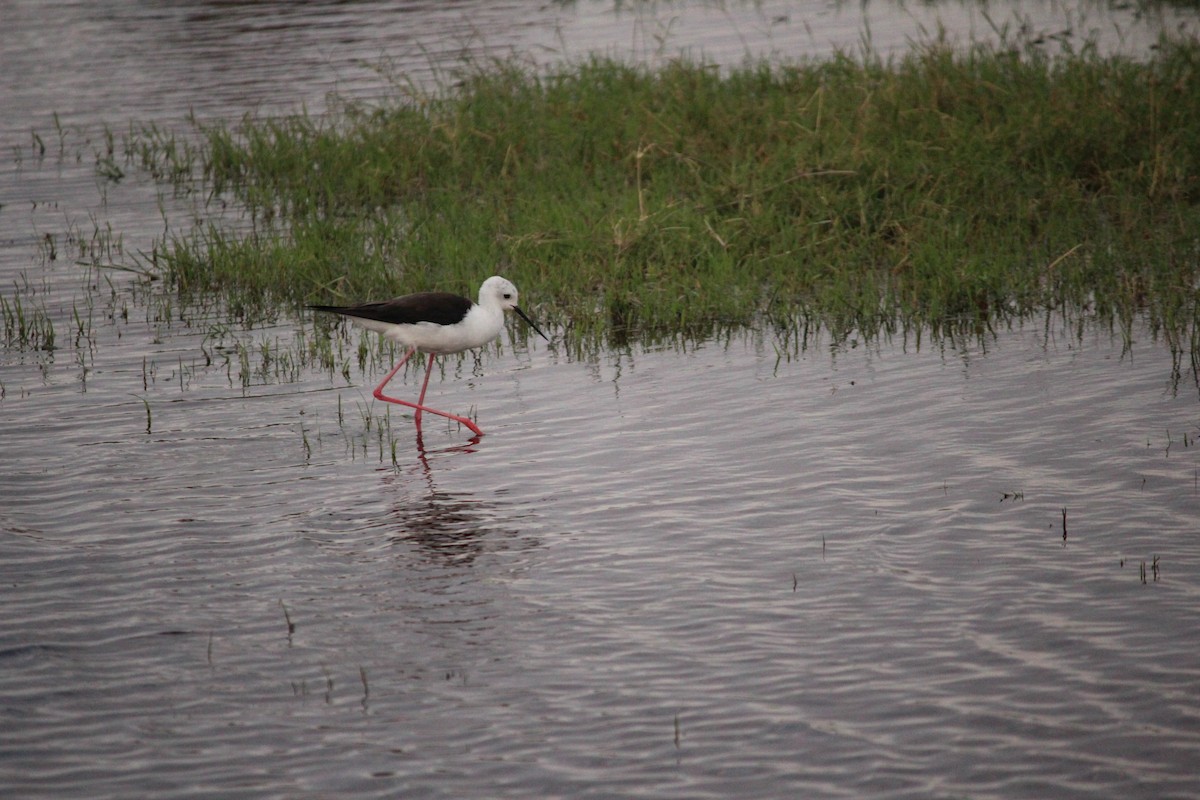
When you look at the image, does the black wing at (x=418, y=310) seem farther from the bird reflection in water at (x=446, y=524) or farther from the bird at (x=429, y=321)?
the bird reflection in water at (x=446, y=524)

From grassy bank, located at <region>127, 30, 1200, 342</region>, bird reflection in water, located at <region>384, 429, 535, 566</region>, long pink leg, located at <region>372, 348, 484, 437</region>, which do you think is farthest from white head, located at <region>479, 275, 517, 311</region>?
bird reflection in water, located at <region>384, 429, 535, 566</region>

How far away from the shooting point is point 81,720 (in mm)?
5422

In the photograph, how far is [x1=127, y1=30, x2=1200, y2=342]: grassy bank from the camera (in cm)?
1080

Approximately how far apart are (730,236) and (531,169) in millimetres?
3065

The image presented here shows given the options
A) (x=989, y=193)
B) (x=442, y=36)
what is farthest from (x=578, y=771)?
(x=442, y=36)

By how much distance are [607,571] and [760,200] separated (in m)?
6.08

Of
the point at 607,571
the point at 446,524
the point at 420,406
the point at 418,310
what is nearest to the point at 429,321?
the point at 418,310

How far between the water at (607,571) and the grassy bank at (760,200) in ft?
2.13

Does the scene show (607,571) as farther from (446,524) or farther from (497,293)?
(497,293)

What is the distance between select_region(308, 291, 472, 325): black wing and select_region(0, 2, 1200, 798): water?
68 cm

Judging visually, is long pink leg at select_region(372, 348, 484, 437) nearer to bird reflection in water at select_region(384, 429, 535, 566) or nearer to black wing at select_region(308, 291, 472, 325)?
black wing at select_region(308, 291, 472, 325)

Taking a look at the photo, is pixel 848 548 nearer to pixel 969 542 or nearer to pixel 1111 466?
pixel 969 542

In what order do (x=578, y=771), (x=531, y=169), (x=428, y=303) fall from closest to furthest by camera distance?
(x=578, y=771)
(x=428, y=303)
(x=531, y=169)

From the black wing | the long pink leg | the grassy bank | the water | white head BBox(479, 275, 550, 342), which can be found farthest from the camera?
the grassy bank
